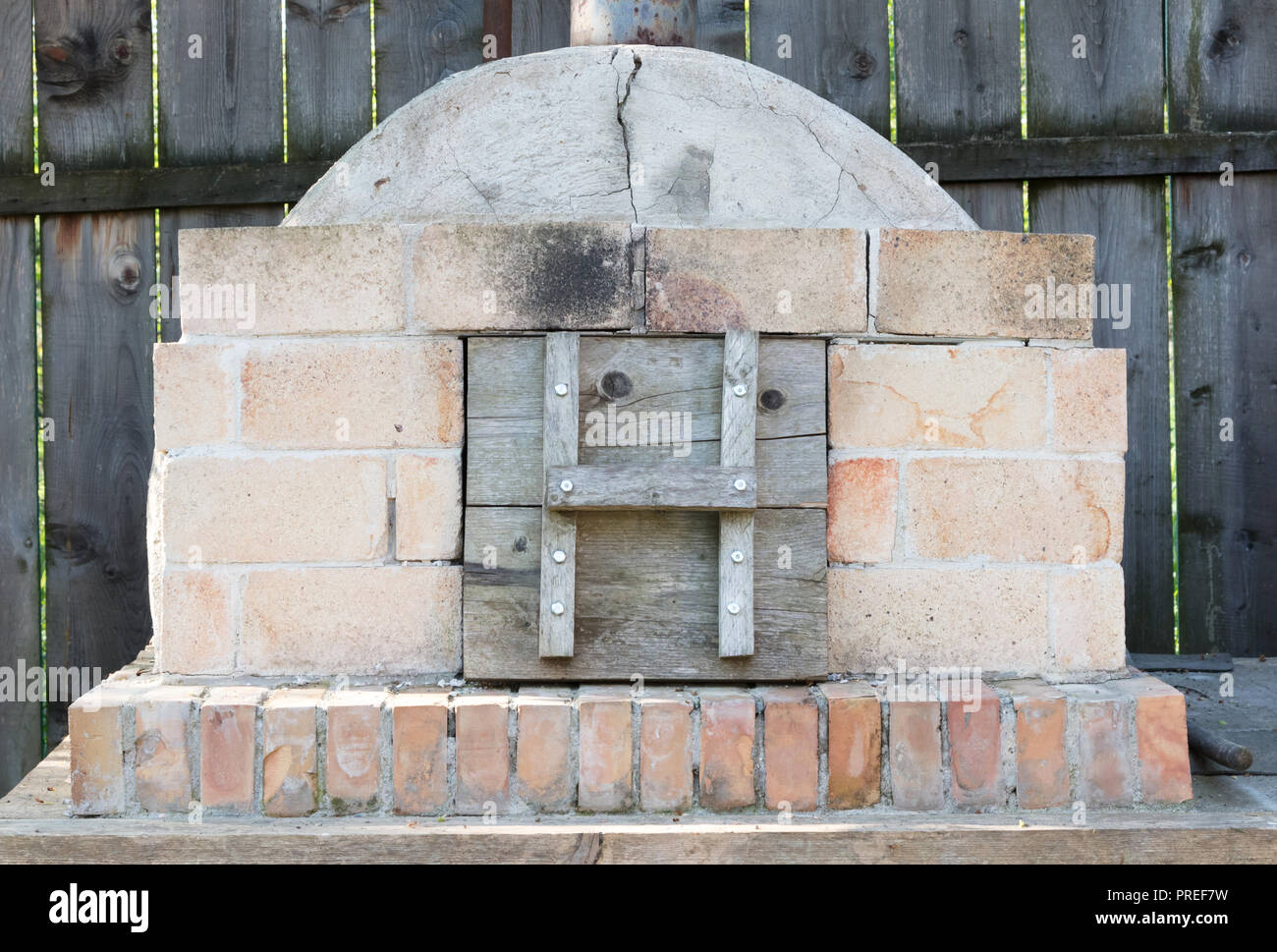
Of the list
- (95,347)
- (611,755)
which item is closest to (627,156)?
(611,755)

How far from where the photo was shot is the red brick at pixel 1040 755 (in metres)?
2.03

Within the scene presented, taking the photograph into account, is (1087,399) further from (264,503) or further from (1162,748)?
(264,503)

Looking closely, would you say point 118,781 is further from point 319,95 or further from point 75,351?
point 319,95

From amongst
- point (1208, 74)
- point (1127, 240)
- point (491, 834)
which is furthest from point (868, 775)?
point (1208, 74)

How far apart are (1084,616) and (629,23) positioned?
5.18ft

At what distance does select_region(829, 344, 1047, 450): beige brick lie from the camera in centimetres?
218

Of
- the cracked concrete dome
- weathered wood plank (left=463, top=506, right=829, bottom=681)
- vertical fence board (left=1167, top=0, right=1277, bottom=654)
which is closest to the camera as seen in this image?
weathered wood plank (left=463, top=506, right=829, bottom=681)

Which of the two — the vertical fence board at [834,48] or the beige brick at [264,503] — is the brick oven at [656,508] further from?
the vertical fence board at [834,48]

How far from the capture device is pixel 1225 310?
129 inches

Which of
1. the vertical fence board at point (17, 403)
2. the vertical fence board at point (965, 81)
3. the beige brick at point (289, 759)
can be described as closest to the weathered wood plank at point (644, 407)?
the beige brick at point (289, 759)

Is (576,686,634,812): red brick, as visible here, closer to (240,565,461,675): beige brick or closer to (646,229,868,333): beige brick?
(240,565,461,675): beige brick

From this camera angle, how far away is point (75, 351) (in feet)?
11.1

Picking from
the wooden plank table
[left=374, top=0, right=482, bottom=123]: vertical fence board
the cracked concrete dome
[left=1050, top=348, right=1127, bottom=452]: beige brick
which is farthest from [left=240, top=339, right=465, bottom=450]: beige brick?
[left=374, top=0, right=482, bottom=123]: vertical fence board
